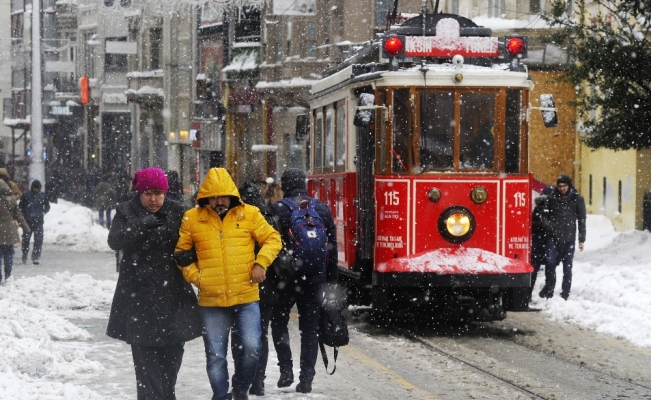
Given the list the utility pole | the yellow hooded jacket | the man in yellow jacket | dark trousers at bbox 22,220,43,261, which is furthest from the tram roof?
the utility pole

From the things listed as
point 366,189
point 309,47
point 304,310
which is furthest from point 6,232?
point 309,47

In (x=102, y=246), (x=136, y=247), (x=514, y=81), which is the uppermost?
(x=514, y=81)

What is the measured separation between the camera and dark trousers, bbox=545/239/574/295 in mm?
17422

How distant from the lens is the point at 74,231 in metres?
33.4

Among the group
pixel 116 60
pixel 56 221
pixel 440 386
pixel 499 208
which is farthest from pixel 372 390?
pixel 116 60

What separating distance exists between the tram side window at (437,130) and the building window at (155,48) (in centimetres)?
4692

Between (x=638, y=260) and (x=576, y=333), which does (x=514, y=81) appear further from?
(x=638, y=260)

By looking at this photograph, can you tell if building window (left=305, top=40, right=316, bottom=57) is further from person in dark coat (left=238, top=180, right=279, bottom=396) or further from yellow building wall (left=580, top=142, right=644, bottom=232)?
person in dark coat (left=238, top=180, right=279, bottom=396)

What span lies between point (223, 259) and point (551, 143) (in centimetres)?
2777

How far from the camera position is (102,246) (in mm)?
30016

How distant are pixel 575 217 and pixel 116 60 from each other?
50.9 meters

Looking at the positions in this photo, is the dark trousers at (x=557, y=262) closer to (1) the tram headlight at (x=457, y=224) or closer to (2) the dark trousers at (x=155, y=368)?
A: (1) the tram headlight at (x=457, y=224)

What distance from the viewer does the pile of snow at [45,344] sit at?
9.71m

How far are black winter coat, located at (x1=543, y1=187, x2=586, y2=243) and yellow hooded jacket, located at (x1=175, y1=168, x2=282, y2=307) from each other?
957 centimetres
